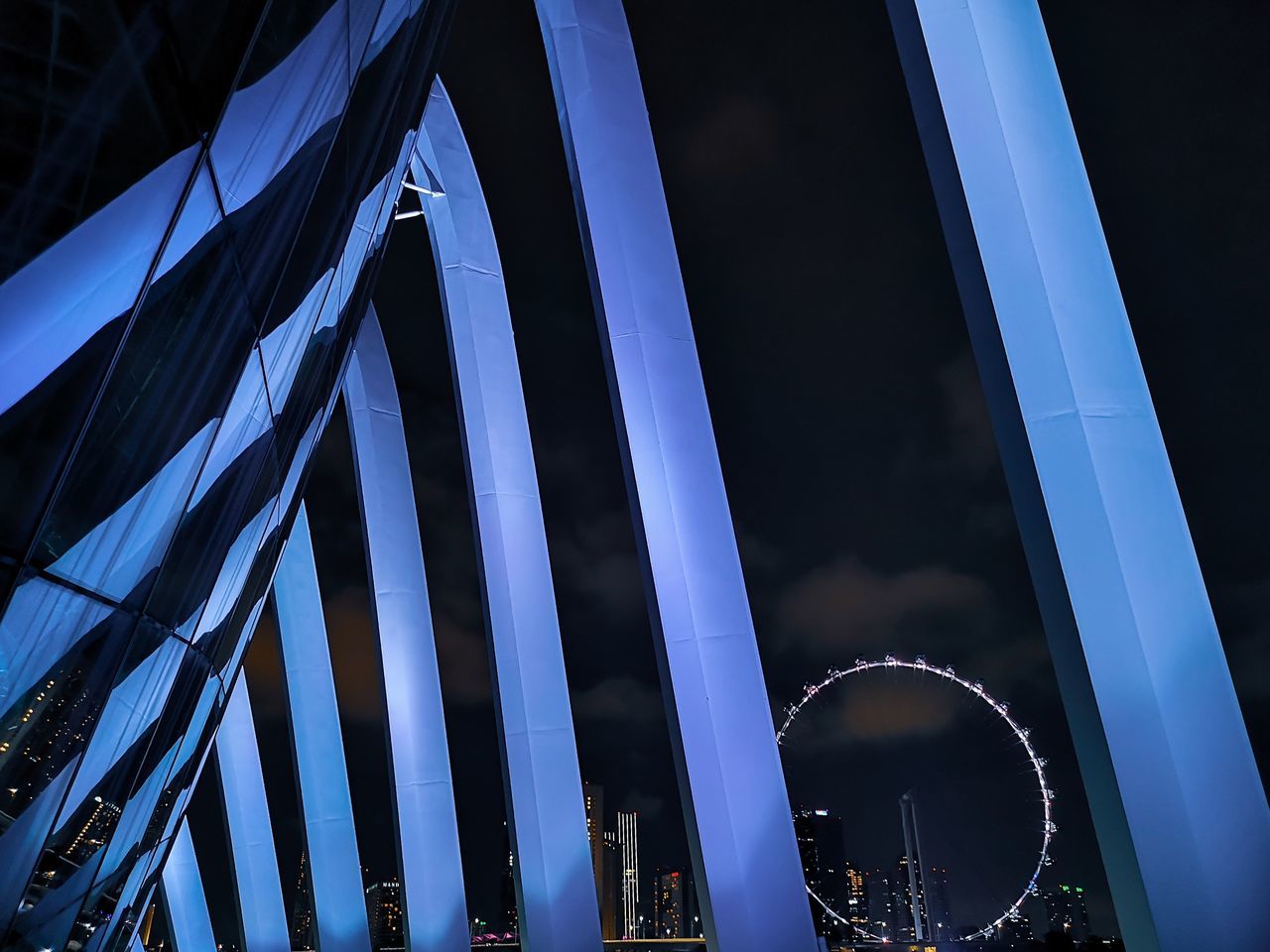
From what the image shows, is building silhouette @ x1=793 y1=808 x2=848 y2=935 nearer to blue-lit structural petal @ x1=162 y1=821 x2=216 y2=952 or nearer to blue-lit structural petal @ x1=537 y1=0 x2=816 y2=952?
blue-lit structural petal @ x1=162 y1=821 x2=216 y2=952

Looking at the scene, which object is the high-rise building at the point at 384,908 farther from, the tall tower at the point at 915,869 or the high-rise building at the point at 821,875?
the tall tower at the point at 915,869

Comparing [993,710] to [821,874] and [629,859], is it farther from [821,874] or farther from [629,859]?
[629,859]

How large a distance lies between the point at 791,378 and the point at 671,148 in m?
5.61

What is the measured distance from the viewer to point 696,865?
7.93 meters

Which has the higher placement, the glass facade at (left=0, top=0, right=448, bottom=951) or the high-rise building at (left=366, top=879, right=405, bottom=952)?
the glass facade at (left=0, top=0, right=448, bottom=951)

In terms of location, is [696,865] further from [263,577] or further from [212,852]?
[212,852]

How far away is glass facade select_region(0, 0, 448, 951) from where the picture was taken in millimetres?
2488

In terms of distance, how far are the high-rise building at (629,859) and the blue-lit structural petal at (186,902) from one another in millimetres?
79180

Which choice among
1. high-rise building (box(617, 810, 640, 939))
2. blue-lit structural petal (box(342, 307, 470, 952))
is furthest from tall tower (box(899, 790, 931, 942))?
high-rise building (box(617, 810, 640, 939))

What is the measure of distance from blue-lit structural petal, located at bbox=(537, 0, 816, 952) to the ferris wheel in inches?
557

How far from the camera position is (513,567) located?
12.8 m

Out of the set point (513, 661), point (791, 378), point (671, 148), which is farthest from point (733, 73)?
point (513, 661)

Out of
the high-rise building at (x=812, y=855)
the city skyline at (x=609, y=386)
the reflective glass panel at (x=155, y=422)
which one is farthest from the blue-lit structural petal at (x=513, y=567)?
the high-rise building at (x=812, y=855)

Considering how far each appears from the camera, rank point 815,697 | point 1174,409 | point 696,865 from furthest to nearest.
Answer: point 815,697, point 1174,409, point 696,865
